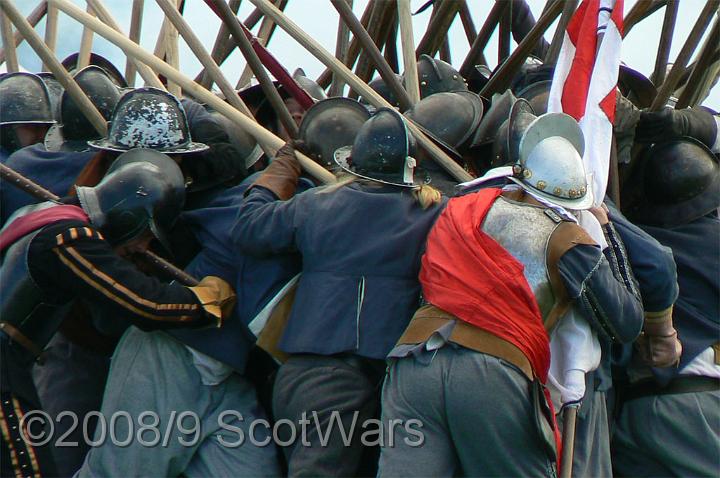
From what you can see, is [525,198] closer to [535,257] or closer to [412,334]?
[535,257]

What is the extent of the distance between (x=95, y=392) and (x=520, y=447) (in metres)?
2.38

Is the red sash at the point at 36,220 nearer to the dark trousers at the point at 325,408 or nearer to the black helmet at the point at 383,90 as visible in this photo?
the dark trousers at the point at 325,408

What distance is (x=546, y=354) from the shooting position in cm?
579

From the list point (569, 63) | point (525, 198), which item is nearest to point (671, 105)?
point (569, 63)

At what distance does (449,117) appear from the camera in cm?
715

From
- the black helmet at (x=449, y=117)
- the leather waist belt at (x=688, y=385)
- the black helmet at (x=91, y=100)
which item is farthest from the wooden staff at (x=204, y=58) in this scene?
the leather waist belt at (x=688, y=385)

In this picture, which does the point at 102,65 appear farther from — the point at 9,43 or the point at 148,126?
the point at 148,126

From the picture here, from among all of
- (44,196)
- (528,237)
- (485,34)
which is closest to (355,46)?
(485,34)

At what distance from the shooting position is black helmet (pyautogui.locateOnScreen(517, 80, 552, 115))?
24.8 feet

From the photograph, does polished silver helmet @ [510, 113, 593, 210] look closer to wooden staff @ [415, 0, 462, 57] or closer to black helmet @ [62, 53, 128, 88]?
wooden staff @ [415, 0, 462, 57]

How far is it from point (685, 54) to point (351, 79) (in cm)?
203

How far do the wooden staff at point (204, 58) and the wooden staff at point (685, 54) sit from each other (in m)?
2.33

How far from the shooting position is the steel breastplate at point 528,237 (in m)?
5.78

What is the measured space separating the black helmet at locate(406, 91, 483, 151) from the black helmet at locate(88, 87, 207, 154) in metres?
1.18
